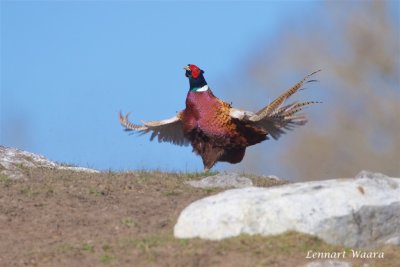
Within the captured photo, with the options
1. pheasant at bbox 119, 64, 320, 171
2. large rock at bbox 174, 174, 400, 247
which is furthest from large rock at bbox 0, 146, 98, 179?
large rock at bbox 174, 174, 400, 247

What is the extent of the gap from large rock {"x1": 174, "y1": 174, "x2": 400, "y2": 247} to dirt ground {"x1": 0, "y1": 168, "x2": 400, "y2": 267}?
0.43ft

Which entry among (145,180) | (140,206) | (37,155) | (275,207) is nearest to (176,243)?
(275,207)

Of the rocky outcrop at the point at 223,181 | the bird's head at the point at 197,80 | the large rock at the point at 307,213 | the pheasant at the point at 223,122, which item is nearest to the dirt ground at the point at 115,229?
the large rock at the point at 307,213

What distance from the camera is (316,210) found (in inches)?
388

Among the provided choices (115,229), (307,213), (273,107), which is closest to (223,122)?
(273,107)

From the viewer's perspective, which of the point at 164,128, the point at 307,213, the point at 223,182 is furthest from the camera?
the point at 164,128

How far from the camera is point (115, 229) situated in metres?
10.9

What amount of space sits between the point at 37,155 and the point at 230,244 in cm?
768

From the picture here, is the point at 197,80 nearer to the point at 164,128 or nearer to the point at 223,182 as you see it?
the point at 164,128

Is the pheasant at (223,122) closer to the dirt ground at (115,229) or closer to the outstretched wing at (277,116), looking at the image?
the outstretched wing at (277,116)

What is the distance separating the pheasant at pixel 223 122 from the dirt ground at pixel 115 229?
3.72 ft

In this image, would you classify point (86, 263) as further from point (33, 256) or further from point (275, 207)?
point (275, 207)

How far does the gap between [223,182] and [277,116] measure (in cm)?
231

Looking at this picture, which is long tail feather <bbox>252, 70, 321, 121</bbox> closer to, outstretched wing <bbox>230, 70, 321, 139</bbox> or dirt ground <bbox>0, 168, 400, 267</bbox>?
outstretched wing <bbox>230, 70, 321, 139</bbox>
